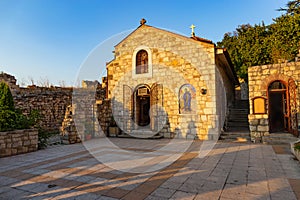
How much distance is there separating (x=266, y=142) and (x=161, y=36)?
22.1 ft

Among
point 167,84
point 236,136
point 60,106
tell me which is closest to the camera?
point 236,136

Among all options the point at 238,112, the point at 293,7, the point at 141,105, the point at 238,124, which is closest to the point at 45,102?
the point at 141,105

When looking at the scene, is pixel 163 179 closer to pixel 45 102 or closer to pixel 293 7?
pixel 45 102

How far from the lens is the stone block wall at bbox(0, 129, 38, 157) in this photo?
573cm

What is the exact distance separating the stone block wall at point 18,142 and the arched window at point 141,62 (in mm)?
5586

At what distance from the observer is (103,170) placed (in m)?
4.23

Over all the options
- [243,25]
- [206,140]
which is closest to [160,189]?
[206,140]

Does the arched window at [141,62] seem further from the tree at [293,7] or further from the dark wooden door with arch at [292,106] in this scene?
the tree at [293,7]

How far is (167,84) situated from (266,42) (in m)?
12.5

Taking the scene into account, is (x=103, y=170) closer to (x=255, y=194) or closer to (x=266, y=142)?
(x=255, y=194)

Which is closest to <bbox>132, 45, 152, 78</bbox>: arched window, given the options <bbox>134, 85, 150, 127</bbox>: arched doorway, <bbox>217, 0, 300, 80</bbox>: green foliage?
<bbox>134, 85, 150, 127</bbox>: arched doorway

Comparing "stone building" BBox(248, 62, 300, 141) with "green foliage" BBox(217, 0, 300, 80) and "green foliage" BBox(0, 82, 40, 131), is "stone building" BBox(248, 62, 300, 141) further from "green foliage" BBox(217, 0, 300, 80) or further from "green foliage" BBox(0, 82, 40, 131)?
"green foliage" BBox(0, 82, 40, 131)

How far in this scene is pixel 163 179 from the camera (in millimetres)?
3625

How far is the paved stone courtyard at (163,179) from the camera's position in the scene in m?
2.99
